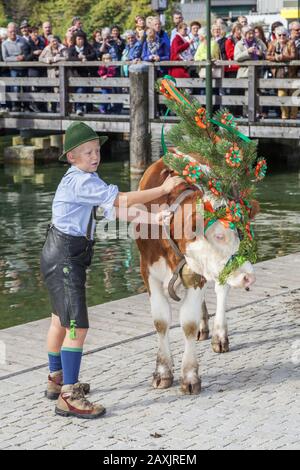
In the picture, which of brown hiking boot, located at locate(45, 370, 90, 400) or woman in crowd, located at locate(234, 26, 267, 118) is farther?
woman in crowd, located at locate(234, 26, 267, 118)

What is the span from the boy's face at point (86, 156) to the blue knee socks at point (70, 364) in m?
1.08

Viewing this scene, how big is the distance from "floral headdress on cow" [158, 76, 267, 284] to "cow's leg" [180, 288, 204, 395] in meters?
0.44

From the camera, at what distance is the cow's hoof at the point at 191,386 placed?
6.05m

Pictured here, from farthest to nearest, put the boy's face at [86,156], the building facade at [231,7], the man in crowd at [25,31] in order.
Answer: the building facade at [231,7] < the man in crowd at [25,31] < the boy's face at [86,156]

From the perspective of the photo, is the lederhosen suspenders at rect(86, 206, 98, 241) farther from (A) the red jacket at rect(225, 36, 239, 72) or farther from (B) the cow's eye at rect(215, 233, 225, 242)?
(A) the red jacket at rect(225, 36, 239, 72)

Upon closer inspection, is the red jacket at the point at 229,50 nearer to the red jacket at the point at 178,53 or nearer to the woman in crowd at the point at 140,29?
the red jacket at the point at 178,53

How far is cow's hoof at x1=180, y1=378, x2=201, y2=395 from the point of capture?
6.05 m

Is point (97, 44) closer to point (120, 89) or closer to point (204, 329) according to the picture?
point (120, 89)

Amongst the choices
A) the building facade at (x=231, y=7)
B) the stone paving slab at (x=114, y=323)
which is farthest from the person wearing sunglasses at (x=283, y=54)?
the building facade at (x=231, y=7)

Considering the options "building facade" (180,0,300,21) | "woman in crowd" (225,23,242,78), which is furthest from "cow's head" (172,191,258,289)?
"building facade" (180,0,300,21)

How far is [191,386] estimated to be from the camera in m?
6.05

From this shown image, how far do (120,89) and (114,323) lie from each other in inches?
529

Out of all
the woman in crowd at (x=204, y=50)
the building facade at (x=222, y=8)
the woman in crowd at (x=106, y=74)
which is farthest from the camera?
the building facade at (x=222, y=8)
